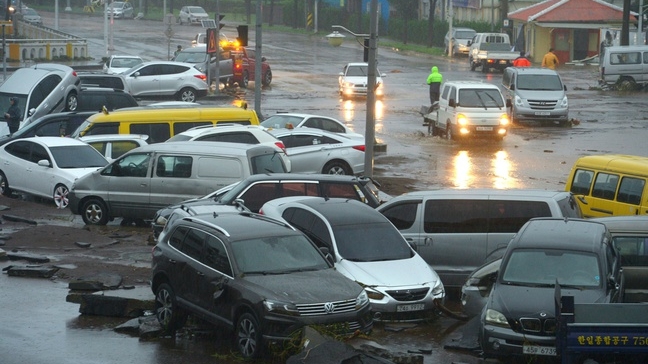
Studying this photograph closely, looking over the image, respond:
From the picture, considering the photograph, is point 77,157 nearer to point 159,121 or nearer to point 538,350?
point 159,121

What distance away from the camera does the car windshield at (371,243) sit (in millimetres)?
13859

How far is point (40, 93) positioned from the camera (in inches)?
1209

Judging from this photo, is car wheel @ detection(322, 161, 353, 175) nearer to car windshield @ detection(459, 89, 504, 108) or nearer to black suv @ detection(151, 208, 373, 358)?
car windshield @ detection(459, 89, 504, 108)

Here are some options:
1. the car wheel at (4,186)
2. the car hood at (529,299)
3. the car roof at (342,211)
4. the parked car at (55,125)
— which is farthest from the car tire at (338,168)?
the car hood at (529,299)

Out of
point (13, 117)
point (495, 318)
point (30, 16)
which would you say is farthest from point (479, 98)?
point (30, 16)

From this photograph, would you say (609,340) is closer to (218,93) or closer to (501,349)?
(501,349)

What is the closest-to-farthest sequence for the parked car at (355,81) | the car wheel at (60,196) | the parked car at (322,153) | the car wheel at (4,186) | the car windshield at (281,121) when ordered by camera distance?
1. the car wheel at (60,196)
2. the car wheel at (4,186)
3. the parked car at (322,153)
4. the car windshield at (281,121)
5. the parked car at (355,81)

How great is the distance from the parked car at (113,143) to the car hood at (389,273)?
35.1ft

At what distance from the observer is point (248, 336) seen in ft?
37.5

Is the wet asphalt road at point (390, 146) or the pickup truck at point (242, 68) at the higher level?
the pickup truck at point (242, 68)

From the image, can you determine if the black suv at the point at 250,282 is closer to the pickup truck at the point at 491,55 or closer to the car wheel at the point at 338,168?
the car wheel at the point at 338,168

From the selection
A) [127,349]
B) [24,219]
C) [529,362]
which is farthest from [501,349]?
[24,219]

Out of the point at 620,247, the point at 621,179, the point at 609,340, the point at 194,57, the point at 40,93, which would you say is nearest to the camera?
the point at 609,340

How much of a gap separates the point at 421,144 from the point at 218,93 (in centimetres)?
1263
